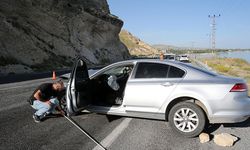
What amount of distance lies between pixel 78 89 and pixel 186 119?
249 centimetres

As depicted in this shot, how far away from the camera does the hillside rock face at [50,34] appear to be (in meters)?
34.8

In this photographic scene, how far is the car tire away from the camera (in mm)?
6164

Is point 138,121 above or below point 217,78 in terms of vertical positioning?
below

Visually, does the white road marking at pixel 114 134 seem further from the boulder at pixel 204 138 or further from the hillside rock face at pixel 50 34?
the hillside rock face at pixel 50 34

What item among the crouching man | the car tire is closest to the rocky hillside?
the crouching man

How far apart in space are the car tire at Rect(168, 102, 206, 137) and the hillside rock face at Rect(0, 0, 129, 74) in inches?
986

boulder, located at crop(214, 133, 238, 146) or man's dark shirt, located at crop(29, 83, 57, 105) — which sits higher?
man's dark shirt, located at crop(29, 83, 57, 105)

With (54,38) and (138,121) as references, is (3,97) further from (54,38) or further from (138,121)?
(54,38)

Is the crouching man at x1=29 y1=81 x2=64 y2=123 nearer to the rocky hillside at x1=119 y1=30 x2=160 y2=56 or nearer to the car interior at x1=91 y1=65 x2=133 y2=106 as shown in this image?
the car interior at x1=91 y1=65 x2=133 y2=106

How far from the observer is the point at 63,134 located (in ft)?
21.2

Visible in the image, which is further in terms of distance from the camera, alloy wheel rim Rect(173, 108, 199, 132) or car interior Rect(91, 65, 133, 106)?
car interior Rect(91, 65, 133, 106)

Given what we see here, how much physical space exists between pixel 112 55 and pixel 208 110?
203ft

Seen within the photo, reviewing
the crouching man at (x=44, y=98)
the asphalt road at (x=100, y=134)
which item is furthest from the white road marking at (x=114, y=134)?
the crouching man at (x=44, y=98)

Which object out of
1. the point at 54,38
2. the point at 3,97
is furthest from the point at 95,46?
the point at 3,97
